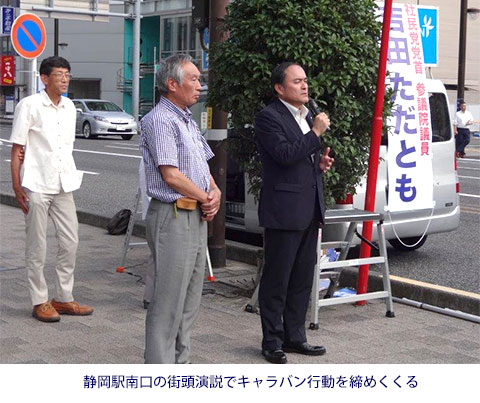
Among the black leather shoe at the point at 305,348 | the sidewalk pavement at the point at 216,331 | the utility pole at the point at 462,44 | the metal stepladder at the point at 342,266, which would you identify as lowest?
the sidewalk pavement at the point at 216,331

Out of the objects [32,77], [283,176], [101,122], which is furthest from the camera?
[101,122]

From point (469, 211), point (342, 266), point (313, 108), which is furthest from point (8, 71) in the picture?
point (313, 108)

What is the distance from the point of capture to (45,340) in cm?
574

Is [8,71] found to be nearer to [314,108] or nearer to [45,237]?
[45,237]

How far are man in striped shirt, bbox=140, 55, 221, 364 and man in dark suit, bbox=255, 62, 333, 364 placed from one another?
734 mm

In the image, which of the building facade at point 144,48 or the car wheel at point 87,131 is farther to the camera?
the building facade at point 144,48

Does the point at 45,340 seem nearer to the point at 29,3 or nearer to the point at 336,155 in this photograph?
the point at 336,155

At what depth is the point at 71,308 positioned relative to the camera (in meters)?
6.39

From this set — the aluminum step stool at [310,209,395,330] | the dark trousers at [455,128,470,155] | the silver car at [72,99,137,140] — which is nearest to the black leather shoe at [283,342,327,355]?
the aluminum step stool at [310,209,395,330]

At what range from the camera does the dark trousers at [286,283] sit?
5371 mm

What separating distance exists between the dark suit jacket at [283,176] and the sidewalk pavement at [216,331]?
2.93 ft

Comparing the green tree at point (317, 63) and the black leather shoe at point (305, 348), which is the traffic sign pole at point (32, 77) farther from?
the black leather shoe at point (305, 348)

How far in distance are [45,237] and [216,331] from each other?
1.41 metres

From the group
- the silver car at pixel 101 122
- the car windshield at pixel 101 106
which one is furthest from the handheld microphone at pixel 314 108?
the car windshield at pixel 101 106
